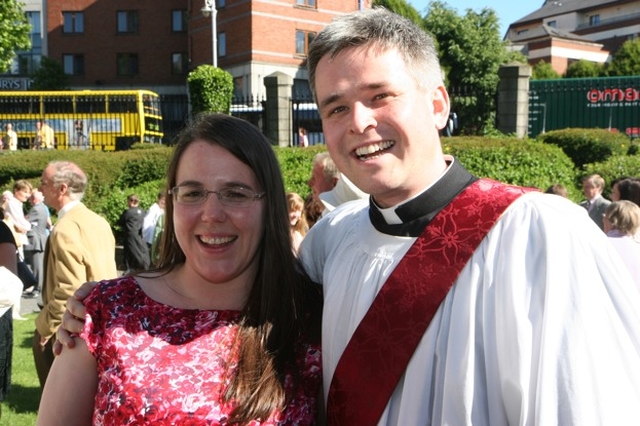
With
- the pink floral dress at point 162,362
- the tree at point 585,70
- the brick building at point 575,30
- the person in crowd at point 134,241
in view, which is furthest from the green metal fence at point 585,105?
the brick building at point 575,30

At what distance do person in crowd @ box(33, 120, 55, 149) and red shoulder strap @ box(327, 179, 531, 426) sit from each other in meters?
22.9

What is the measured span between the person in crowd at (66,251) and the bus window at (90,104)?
2156 centimetres

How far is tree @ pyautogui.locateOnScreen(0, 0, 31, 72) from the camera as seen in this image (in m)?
23.8

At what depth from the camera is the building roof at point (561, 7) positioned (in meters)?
63.8

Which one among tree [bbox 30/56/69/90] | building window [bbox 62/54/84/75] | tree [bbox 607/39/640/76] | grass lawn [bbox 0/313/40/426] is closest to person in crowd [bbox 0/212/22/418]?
grass lawn [bbox 0/313/40/426]

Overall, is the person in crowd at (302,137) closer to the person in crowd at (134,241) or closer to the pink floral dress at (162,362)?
the person in crowd at (134,241)

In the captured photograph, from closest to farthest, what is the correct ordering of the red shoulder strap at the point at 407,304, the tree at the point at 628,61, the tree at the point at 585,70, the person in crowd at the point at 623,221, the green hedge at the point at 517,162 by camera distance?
the red shoulder strap at the point at 407,304 → the person in crowd at the point at 623,221 → the green hedge at the point at 517,162 → the tree at the point at 628,61 → the tree at the point at 585,70

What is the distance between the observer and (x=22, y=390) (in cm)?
656

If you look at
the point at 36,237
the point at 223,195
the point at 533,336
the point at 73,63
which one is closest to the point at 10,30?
the point at 36,237

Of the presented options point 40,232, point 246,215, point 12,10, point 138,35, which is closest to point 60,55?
point 138,35

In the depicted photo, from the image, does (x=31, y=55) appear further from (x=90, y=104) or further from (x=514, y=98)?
(x=514, y=98)

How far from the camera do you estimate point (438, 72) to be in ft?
7.02

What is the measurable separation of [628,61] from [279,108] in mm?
31384

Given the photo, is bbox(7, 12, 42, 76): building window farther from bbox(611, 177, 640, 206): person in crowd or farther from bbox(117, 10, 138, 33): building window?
bbox(611, 177, 640, 206): person in crowd
